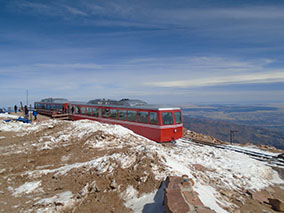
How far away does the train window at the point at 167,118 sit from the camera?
1453cm

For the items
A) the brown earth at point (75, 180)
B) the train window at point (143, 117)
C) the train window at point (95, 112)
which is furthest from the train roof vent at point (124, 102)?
the brown earth at point (75, 180)

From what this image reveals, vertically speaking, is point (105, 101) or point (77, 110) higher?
point (105, 101)

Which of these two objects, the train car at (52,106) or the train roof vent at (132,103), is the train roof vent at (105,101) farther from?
the train car at (52,106)

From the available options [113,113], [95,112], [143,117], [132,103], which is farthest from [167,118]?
[95,112]

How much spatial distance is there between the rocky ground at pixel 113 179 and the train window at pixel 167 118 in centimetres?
292

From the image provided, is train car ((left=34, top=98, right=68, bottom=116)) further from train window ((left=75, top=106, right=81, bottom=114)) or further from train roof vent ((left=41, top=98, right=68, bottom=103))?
train window ((left=75, top=106, right=81, bottom=114))

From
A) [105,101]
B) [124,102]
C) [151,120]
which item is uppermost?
[105,101]

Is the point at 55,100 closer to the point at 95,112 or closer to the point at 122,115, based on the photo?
the point at 95,112

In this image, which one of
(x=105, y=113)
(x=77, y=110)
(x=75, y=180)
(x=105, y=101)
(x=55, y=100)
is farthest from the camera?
(x=55, y=100)

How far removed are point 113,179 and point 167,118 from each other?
8.60m

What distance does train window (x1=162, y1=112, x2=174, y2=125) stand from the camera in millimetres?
14531

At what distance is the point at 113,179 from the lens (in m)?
6.79

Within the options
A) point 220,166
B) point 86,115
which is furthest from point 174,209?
point 86,115

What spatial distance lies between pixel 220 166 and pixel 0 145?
14.5 m
